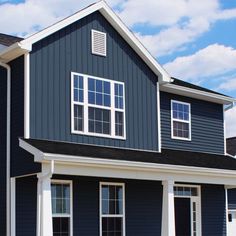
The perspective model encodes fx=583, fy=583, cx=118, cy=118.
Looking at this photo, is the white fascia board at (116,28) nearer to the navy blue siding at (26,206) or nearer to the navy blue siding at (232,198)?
the navy blue siding at (26,206)

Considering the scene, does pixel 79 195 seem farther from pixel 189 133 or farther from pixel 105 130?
pixel 189 133

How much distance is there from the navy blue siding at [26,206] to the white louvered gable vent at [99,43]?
4698 mm

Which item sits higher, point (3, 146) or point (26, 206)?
point (3, 146)

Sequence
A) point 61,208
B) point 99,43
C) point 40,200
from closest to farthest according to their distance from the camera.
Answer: point 40,200 → point 61,208 → point 99,43

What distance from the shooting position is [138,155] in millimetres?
18188

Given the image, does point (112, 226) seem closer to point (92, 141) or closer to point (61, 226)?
point (61, 226)

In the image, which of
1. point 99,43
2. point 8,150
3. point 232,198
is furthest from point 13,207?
point 232,198

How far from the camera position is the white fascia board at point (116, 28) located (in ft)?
55.0

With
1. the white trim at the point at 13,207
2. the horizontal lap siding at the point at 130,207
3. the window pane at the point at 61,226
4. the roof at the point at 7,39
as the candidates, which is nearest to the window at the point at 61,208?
the window pane at the point at 61,226

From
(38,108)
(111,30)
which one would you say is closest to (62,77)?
(38,108)

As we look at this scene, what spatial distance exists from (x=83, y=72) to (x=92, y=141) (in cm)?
217

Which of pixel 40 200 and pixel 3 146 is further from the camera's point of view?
pixel 3 146

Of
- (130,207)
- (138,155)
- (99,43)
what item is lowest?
(130,207)

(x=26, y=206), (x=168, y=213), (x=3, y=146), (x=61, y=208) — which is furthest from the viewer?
(x=168, y=213)
